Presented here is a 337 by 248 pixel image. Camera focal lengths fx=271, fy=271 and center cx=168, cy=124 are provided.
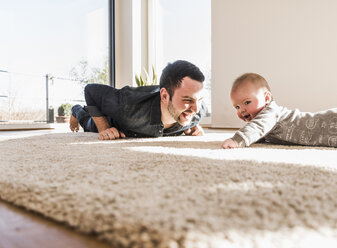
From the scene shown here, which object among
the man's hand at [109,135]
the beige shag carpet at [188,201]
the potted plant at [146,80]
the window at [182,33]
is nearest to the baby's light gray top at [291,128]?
the beige shag carpet at [188,201]

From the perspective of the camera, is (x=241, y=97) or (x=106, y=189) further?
(x=241, y=97)

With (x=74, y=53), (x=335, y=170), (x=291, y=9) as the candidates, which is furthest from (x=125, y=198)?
(x=74, y=53)

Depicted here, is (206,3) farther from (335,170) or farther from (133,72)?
Result: (335,170)

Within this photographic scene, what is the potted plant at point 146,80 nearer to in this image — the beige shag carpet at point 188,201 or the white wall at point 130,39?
the white wall at point 130,39

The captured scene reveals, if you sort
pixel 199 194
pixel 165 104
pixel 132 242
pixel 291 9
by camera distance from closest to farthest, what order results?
1. pixel 132 242
2. pixel 199 194
3. pixel 165 104
4. pixel 291 9

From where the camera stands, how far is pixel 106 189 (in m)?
0.38

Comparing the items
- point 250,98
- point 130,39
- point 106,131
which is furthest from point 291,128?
point 130,39

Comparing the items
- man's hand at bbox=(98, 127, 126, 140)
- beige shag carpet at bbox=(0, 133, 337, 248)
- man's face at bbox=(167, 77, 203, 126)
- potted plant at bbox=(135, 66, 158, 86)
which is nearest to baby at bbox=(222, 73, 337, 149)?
man's face at bbox=(167, 77, 203, 126)

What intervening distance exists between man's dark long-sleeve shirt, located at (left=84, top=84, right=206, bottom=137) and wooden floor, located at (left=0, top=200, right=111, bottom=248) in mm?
948

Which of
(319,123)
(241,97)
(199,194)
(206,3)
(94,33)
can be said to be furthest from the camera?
(94,33)

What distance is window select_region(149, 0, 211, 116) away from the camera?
2977mm

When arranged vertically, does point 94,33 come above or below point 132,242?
above

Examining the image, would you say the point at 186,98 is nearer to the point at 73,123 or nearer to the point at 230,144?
the point at 230,144

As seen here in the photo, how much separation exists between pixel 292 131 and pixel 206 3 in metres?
2.37
